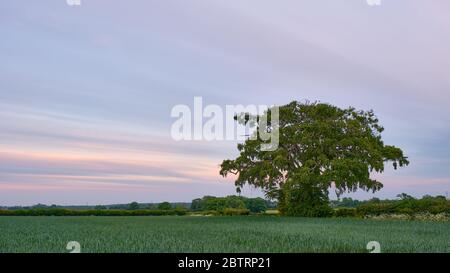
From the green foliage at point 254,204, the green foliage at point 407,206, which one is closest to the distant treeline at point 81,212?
the green foliage at point 254,204

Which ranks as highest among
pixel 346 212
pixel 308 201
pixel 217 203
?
pixel 308 201

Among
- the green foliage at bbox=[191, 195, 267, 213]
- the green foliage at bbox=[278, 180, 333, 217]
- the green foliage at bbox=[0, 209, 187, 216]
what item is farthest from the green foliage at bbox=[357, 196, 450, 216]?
the green foliage at bbox=[0, 209, 187, 216]

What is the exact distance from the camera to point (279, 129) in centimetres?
4338

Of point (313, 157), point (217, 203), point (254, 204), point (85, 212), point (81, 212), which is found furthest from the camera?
point (254, 204)

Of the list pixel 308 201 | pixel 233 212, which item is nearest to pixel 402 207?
pixel 308 201

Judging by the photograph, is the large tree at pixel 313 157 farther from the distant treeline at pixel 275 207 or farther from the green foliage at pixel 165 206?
the green foliage at pixel 165 206

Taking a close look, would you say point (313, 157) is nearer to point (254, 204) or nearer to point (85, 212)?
point (85, 212)

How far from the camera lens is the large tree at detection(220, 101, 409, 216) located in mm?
39031

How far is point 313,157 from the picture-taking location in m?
40.6

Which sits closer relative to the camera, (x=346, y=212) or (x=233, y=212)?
(x=346, y=212)

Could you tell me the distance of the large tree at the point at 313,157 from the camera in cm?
3903

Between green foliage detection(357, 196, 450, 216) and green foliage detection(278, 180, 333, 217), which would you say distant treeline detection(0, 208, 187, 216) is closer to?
green foliage detection(278, 180, 333, 217)
